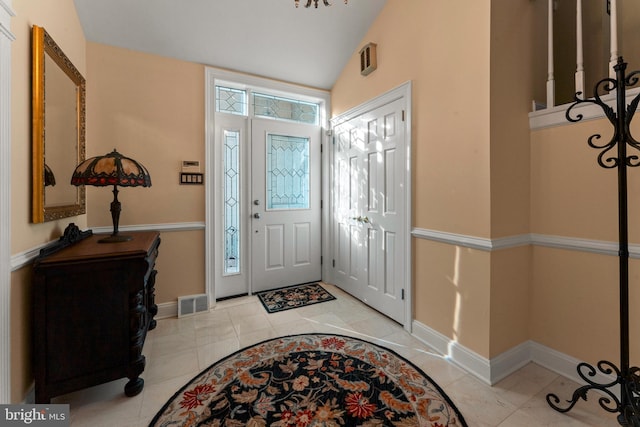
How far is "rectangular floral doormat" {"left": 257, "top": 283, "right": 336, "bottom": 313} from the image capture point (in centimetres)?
294

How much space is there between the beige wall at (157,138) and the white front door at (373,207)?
1.56 metres

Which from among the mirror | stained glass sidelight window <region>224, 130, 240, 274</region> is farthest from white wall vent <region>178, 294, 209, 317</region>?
the mirror

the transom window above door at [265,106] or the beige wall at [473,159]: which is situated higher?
the transom window above door at [265,106]

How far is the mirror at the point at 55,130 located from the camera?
155 centimetres

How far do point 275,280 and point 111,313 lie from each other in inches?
75.7

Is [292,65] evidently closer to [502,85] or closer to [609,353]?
[502,85]

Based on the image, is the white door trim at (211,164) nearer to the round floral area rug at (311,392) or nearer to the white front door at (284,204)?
the white front door at (284,204)

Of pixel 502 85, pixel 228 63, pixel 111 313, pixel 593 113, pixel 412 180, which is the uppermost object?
pixel 228 63

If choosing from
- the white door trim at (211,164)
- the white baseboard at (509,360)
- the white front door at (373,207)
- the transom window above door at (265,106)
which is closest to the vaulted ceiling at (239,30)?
the white door trim at (211,164)

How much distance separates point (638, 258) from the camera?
1563 millimetres

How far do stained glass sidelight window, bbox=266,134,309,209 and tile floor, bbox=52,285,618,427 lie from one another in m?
1.27

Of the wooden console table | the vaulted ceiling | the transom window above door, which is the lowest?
the wooden console table

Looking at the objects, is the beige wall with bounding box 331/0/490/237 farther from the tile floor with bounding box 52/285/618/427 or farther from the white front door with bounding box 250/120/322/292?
the white front door with bounding box 250/120/322/292

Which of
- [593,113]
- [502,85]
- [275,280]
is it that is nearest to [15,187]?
[275,280]
